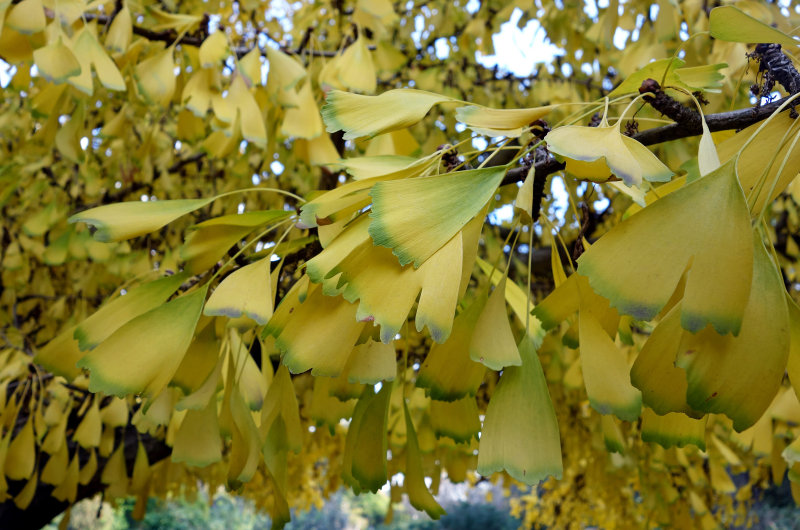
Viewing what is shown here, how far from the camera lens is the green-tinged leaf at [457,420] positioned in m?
0.65

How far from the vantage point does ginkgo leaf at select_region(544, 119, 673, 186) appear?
1.43 feet

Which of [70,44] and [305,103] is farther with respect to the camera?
[305,103]

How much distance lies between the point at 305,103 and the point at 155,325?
0.71 meters

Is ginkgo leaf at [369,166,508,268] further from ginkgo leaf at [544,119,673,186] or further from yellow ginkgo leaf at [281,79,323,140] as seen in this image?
yellow ginkgo leaf at [281,79,323,140]

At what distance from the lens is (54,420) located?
4.67ft

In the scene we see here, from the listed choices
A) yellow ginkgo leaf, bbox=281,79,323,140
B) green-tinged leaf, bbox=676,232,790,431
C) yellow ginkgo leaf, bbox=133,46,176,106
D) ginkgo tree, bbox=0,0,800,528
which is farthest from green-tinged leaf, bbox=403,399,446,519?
yellow ginkgo leaf, bbox=133,46,176,106

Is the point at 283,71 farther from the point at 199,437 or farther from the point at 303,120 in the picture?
the point at 199,437

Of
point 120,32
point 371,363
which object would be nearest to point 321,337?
point 371,363

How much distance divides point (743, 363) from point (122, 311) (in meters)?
0.58

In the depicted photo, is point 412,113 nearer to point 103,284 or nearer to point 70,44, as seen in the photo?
point 70,44

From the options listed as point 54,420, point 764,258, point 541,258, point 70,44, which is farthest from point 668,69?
point 541,258

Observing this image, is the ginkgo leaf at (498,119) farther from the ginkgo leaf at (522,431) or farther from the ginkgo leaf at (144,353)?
the ginkgo leaf at (144,353)

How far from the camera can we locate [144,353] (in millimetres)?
600

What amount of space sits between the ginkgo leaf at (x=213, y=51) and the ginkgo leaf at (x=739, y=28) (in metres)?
0.92
